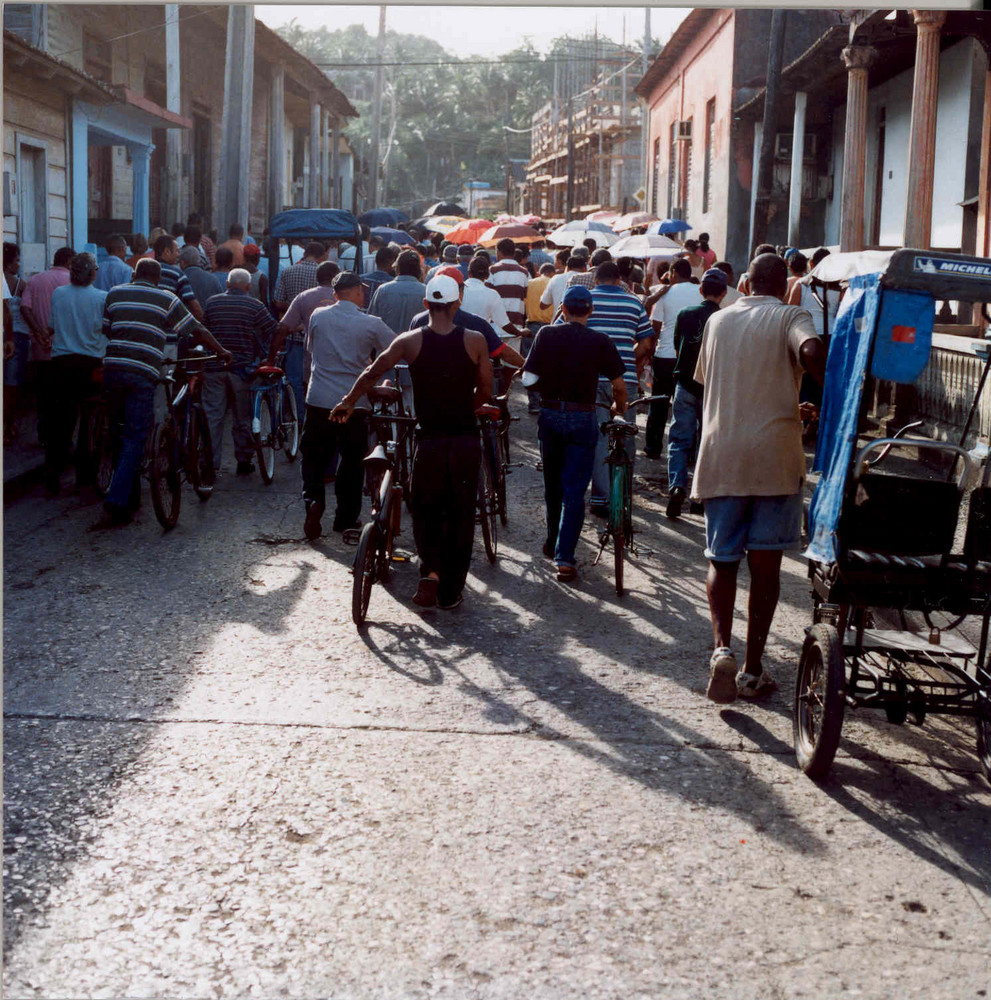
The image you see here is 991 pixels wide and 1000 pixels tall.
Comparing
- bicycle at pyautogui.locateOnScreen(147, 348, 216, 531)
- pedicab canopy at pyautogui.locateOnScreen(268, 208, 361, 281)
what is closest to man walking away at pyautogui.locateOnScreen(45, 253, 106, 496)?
bicycle at pyautogui.locateOnScreen(147, 348, 216, 531)

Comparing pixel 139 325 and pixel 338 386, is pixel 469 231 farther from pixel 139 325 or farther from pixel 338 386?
pixel 338 386

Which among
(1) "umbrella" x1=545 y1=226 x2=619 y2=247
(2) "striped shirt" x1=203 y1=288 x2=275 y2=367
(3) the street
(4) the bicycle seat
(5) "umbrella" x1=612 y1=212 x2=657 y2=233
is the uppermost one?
(5) "umbrella" x1=612 y1=212 x2=657 y2=233

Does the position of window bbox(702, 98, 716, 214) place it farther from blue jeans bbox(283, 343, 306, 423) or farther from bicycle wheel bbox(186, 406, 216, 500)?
bicycle wheel bbox(186, 406, 216, 500)

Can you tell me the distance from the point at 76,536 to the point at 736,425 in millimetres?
4975

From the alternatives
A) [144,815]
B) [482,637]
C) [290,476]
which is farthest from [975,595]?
[290,476]

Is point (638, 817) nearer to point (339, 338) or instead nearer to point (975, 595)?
point (975, 595)

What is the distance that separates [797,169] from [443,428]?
636 inches

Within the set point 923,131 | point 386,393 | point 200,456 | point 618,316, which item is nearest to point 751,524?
point 386,393

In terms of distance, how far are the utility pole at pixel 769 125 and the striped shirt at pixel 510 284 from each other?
11.7 feet

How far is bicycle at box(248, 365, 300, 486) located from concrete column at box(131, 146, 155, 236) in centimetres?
813

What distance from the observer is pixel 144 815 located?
4535 millimetres

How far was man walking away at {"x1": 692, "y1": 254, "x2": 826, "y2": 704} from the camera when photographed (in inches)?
226

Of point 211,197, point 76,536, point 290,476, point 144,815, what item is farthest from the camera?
point 211,197

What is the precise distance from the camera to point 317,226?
18.7 m
